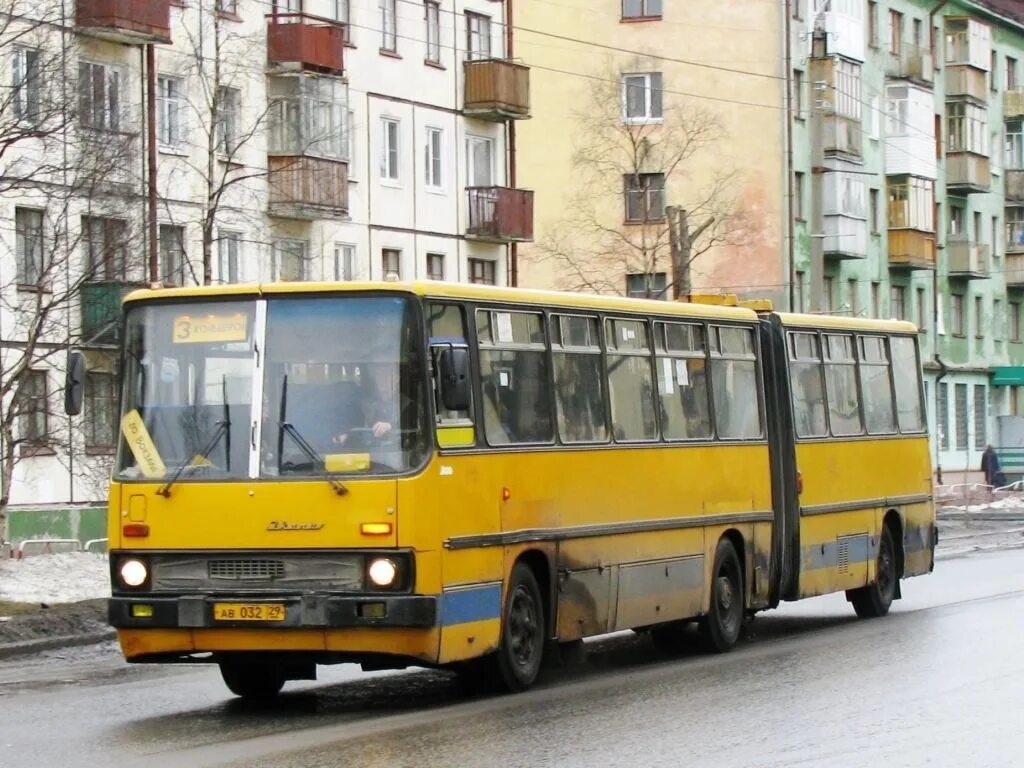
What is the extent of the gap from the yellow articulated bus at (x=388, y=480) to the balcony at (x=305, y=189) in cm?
2605

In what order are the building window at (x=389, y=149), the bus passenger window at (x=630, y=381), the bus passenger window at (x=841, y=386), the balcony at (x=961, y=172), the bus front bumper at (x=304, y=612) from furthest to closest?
the balcony at (x=961, y=172) < the building window at (x=389, y=149) < the bus passenger window at (x=841, y=386) < the bus passenger window at (x=630, y=381) < the bus front bumper at (x=304, y=612)

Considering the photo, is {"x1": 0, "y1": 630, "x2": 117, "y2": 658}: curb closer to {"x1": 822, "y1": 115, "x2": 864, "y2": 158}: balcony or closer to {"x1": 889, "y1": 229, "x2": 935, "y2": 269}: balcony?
{"x1": 822, "y1": 115, "x2": 864, "y2": 158}: balcony

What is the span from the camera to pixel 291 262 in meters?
44.1

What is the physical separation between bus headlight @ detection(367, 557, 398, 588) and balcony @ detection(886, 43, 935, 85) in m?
58.1

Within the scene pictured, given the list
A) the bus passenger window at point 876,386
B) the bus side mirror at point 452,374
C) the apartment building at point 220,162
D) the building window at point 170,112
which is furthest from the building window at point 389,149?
the bus side mirror at point 452,374

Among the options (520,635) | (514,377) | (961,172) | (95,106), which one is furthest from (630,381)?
(961,172)

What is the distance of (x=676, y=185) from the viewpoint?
6275cm

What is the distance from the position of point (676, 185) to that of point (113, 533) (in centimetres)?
4941

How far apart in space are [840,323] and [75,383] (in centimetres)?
968

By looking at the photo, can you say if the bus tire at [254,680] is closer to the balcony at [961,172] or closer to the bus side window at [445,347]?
the bus side window at [445,347]

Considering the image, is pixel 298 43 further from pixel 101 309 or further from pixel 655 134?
pixel 655 134

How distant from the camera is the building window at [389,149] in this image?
159ft

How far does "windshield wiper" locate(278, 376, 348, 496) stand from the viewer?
13.7 m

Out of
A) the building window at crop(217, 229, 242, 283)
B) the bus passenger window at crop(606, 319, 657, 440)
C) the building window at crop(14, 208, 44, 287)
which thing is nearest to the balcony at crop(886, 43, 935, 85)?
the building window at crop(217, 229, 242, 283)
